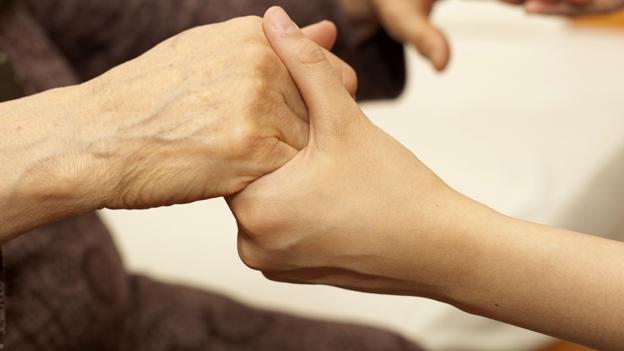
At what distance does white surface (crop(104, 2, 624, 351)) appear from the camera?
4.30 feet

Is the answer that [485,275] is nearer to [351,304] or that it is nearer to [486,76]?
[351,304]

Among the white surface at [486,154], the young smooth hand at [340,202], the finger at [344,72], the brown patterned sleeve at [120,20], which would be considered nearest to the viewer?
the young smooth hand at [340,202]

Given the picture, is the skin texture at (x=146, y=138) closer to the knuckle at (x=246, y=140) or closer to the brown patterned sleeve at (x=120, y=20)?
the knuckle at (x=246, y=140)

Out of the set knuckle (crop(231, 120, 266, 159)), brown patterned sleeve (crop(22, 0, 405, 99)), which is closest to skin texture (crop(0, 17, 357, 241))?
knuckle (crop(231, 120, 266, 159))

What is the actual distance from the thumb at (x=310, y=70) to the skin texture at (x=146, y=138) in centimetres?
2

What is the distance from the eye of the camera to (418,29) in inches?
45.5

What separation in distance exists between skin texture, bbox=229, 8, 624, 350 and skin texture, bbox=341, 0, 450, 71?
42cm

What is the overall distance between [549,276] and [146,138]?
38 cm

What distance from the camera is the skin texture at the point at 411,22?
3.70 ft

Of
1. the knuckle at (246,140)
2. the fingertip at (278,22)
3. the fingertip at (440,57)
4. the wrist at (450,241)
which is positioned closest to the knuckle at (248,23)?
the fingertip at (278,22)

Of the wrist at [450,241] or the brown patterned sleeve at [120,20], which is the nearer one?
the wrist at [450,241]

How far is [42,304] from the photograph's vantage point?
0.93 metres

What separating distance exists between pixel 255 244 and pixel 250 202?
4 centimetres

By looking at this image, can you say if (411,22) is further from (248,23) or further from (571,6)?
(248,23)
